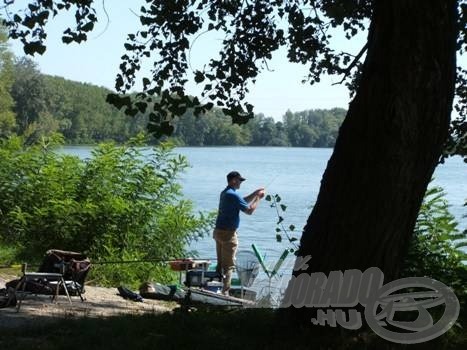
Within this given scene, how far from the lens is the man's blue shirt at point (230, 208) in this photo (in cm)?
973

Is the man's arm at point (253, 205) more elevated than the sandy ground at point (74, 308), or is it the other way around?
the man's arm at point (253, 205)

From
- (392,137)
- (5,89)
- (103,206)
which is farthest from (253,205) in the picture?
(5,89)

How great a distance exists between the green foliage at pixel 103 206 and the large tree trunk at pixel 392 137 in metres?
7.04

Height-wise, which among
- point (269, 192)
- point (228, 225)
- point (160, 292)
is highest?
point (228, 225)

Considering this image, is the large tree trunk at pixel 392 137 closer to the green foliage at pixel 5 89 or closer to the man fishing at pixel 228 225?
the man fishing at pixel 228 225

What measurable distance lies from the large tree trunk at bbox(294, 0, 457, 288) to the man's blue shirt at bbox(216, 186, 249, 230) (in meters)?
5.36

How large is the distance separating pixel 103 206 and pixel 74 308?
196 inches

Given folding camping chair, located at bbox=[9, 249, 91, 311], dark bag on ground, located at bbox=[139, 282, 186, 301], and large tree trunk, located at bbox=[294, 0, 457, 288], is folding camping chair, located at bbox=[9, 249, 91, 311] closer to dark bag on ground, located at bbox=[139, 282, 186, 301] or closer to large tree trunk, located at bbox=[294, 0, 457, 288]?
dark bag on ground, located at bbox=[139, 282, 186, 301]

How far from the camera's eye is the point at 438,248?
23.5 ft

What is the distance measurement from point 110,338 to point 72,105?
65066 millimetres

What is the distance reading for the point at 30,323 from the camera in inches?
221

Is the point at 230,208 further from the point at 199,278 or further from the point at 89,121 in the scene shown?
the point at 89,121

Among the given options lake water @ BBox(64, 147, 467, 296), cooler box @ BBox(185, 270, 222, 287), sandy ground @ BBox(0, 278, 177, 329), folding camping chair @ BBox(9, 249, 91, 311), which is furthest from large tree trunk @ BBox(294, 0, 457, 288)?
cooler box @ BBox(185, 270, 222, 287)

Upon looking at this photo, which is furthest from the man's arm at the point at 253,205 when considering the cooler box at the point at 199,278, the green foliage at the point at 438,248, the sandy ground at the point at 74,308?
the green foliage at the point at 438,248
